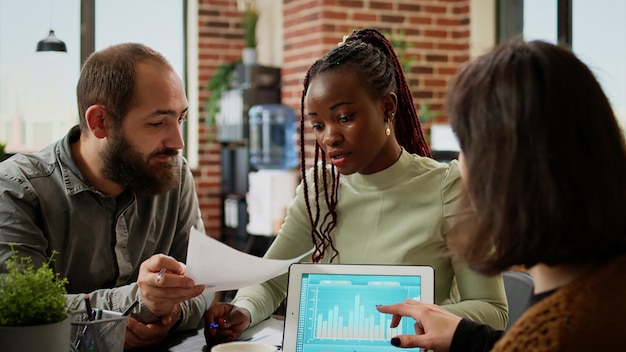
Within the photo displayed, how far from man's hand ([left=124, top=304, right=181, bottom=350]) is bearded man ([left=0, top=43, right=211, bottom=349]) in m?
0.14

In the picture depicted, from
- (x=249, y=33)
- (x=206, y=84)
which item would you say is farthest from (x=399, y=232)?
(x=206, y=84)

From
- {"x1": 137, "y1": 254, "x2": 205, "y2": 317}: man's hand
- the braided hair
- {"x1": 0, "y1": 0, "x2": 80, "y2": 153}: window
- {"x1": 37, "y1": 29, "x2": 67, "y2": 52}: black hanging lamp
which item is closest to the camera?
→ {"x1": 137, "y1": 254, "x2": 205, "y2": 317}: man's hand

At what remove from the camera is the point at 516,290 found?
1.79 meters

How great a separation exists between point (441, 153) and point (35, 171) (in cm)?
303

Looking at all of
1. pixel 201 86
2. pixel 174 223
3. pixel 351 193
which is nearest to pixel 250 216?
pixel 201 86

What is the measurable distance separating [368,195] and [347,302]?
372 millimetres

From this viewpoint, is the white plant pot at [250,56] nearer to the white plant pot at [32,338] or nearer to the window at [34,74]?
the window at [34,74]

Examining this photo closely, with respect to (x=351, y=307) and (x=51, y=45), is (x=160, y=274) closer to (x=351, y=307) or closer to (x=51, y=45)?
(x=351, y=307)

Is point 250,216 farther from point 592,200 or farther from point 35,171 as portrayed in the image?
point 592,200

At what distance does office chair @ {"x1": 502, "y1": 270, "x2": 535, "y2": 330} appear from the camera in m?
1.75

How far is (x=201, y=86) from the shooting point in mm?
6422

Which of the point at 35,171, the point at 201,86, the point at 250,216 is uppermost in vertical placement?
the point at 201,86

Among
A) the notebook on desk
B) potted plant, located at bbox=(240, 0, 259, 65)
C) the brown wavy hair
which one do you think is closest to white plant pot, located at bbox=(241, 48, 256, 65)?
potted plant, located at bbox=(240, 0, 259, 65)

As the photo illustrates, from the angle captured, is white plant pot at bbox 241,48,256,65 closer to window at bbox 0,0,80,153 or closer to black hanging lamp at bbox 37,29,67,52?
window at bbox 0,0,80,153
